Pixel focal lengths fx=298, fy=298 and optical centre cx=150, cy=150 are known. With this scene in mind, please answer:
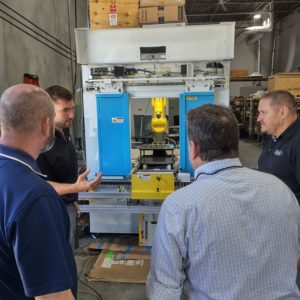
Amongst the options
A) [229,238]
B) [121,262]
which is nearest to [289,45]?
[121,262]

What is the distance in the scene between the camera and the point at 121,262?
2.74 metres

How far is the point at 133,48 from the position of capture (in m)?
2.71

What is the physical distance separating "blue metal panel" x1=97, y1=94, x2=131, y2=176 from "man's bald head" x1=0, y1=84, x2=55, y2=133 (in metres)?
1.79

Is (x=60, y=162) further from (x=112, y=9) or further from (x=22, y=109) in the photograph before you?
(x=112, y=9)

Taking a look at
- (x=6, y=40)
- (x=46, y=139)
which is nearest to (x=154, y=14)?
(x=6, y=40)

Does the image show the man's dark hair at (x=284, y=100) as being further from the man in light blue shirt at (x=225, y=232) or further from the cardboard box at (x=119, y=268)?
the cardboard box at (x=119, y=268)

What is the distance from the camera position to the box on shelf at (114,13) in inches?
109

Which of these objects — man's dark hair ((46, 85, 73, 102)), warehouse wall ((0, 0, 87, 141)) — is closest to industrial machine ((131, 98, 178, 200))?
man's dark hair ((46, 85, 73, 102))

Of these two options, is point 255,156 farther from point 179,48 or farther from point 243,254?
point 243,254

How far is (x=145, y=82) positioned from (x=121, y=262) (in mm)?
1657

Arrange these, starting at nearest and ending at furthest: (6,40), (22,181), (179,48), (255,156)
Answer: (22,181), (179,48), (6,40), (255,156)

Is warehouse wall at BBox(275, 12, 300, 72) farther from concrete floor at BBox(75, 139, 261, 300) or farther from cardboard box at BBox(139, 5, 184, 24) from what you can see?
concrete floor at BBox(75, 139, 261, 300)

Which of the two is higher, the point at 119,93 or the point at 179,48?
the point at 179,48

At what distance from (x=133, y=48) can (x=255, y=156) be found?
515cm
